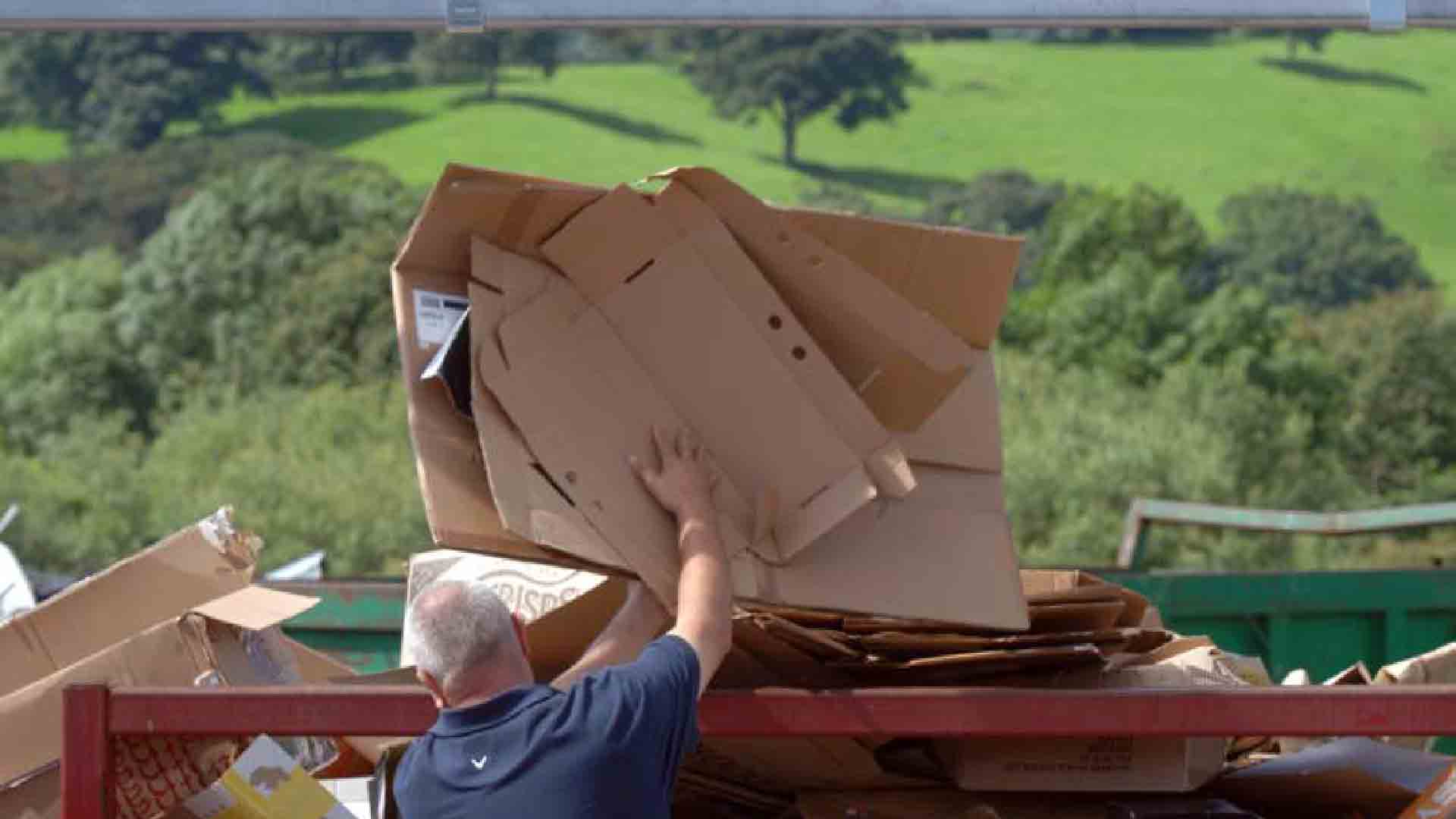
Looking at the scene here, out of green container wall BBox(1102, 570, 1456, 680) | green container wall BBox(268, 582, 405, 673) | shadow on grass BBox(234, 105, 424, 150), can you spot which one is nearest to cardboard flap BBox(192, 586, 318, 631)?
green container wall BBox(268, 582, 405, 673)

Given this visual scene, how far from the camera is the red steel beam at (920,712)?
11.8 ft

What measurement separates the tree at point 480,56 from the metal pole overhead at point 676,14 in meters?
51.9

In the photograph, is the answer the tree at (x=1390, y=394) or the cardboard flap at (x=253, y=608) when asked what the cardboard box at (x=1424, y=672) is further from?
the tree at (x=1390, y=394)

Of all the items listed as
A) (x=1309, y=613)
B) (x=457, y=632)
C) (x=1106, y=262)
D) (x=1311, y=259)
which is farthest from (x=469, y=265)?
(x=1311, y=259)

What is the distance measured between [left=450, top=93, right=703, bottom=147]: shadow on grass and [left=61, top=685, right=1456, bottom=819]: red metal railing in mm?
49086

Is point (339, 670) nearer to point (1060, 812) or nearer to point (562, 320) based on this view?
point (562, 320)

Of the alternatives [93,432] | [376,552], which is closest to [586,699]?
[376,552]

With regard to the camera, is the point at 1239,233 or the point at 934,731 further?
the point at 1239,233

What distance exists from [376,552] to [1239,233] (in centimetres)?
2327

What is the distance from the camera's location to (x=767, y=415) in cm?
371

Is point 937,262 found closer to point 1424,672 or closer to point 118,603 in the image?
point 1424,672

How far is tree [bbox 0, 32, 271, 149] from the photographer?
A: 1960 inches

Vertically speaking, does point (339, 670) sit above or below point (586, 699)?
below

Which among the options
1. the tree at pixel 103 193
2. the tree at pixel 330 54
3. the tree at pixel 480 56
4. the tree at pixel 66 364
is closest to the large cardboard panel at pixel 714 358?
the tree at pixel 66 364
